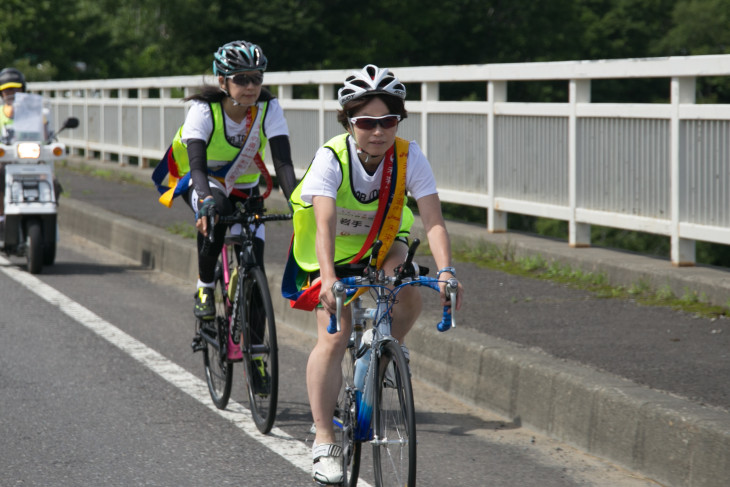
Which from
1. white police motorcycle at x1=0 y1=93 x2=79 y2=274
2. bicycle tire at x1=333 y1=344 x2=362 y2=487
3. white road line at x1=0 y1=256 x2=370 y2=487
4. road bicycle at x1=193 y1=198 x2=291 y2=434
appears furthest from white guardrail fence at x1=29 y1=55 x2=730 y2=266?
bicycle tire at x1=333 y1=344 x2=362 y2=487

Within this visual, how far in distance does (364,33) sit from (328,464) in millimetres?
42522

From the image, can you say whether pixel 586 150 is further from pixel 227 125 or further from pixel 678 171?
pixel 227 125

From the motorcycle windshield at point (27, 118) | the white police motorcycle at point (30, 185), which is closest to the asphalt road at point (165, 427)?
the white police motorcycle at point (30, 185)

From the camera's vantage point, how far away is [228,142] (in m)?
5.87

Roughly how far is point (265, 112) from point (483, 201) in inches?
188

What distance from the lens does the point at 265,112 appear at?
5.90 metres

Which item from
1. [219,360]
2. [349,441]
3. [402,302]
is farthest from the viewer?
[219,360]

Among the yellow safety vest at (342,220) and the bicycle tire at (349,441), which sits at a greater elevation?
the yellow safety vest at (342,220)

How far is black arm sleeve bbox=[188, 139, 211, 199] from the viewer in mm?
5512

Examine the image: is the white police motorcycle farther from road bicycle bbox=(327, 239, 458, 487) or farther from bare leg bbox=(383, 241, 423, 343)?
road bicycle bbox=(327, 239, 458, 487)

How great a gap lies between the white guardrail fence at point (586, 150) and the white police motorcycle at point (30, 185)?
338 cm

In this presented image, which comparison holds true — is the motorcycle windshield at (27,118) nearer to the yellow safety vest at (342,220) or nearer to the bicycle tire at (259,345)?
the bicycle tire at (259,345)

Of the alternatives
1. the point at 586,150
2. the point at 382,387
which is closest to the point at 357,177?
the point at 382,387

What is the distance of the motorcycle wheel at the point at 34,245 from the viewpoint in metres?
10.5
